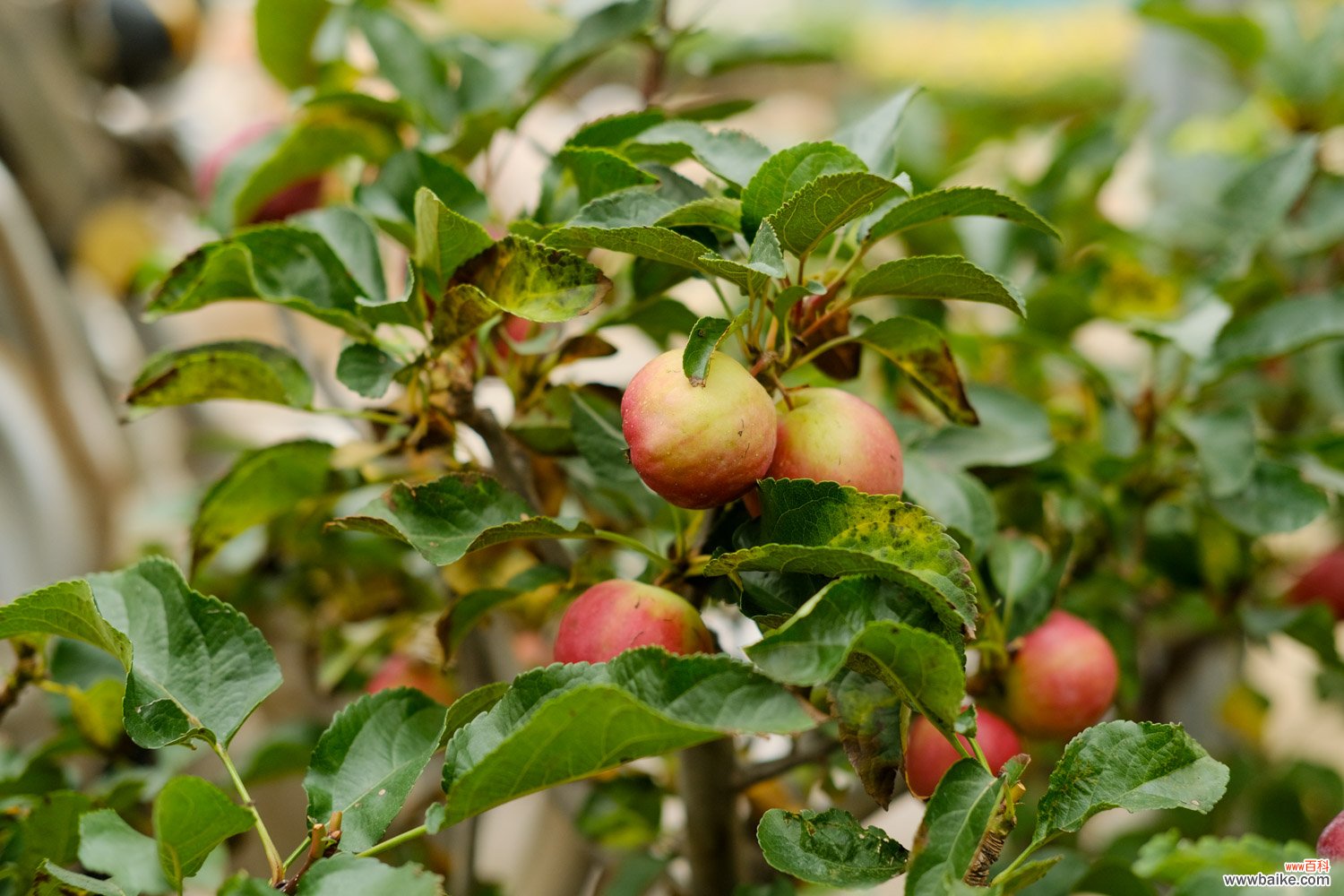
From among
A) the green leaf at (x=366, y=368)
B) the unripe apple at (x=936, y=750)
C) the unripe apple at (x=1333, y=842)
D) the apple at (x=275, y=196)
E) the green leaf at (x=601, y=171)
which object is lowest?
the unripe apple at (x=1333, y=842)

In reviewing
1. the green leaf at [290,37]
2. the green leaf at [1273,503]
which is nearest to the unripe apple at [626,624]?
the green leaf at [1273,503]

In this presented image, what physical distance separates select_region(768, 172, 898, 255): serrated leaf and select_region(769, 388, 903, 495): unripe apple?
2.3 inches

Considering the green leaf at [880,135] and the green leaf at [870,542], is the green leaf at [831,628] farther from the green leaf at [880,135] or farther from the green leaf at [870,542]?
the green leaf at [880,135]

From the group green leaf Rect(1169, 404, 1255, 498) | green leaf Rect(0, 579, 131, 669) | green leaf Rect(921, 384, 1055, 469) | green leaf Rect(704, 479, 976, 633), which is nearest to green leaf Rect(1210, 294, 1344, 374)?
green leaf Rect(1169, 404, 1255, 498)

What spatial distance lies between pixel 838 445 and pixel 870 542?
0.04 m

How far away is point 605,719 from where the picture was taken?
0.32 metres

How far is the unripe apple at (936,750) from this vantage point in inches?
17.9

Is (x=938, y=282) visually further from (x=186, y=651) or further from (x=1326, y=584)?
(x=1326, y=584)

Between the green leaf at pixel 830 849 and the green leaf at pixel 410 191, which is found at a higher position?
the green leaf at pixel 410 191

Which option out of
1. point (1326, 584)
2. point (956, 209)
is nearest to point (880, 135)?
point (956, 209)

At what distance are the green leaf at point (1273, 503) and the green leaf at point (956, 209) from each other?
Result: 0.27m

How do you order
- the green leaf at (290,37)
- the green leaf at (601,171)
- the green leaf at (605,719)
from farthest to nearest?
the green leaf at (290,37)
the green leaf at (601,171)
the green leaf at (605,719)

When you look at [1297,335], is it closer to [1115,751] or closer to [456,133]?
[1115,751]

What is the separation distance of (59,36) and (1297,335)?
4.38 ft
